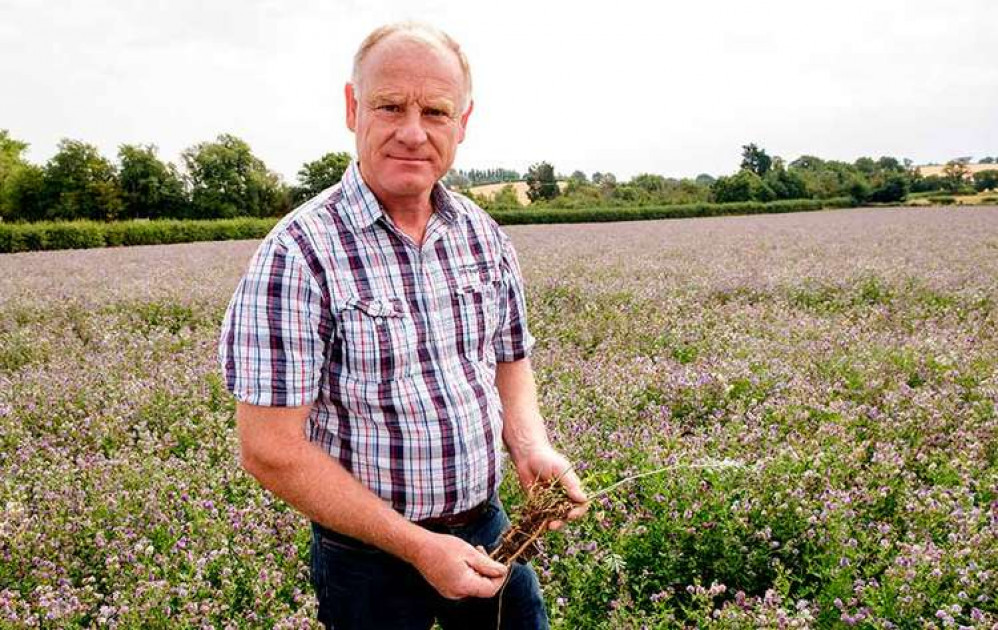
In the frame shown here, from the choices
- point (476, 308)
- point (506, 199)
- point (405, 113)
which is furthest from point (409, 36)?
point (506, 199)

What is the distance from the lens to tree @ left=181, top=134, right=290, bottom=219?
6794cm

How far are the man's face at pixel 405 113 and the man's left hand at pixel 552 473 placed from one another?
2.93 ft

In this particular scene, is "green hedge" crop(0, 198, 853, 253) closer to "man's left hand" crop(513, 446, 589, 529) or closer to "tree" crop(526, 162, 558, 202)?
"tree" crop(526, 162, 558, 202)

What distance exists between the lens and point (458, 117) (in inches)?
68.8

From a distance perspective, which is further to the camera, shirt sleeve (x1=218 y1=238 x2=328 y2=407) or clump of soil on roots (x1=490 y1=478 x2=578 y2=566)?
clump of soil on roots (x1=490 y1=478 x2=578 y2=566)

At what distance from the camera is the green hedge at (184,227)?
3344 centimetres

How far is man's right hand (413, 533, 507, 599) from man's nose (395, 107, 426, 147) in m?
0.95

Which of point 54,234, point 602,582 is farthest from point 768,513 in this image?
point 54,234

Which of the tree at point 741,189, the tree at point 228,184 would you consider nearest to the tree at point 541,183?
the tree at point 741,189

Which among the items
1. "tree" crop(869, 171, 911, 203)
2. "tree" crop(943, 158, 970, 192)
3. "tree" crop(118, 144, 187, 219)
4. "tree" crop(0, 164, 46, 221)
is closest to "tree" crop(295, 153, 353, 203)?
"tree" crop(118, 144, 187, 219)

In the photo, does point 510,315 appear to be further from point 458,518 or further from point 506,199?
point 506,199

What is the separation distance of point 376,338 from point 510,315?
0.62 meters

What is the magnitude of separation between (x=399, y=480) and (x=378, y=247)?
0.60 meters

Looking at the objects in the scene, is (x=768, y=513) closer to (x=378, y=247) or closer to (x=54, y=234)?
(x=378, y=247)
